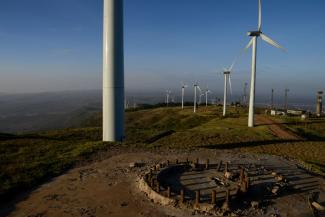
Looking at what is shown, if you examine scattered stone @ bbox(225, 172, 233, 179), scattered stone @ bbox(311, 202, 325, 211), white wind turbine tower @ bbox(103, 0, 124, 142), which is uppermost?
white wind turbine tower @ bbox(103, 0, 124, 142)

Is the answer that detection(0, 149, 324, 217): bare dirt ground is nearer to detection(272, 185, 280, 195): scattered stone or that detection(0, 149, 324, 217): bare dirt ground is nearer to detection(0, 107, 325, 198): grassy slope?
detection(272, 185, 280, 195): scattered stone

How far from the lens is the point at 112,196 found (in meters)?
18.6

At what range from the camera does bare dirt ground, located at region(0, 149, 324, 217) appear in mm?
16375

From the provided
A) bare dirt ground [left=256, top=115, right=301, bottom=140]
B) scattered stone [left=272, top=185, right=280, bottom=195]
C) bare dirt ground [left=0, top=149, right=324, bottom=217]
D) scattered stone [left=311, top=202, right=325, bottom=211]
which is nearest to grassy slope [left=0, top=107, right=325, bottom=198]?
bare dirt ground [left=256, top=115, right=301, bottom=140]

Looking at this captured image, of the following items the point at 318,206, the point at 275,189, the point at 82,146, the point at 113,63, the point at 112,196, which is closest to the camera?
the point at 318,206

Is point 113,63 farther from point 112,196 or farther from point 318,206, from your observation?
point 318,206

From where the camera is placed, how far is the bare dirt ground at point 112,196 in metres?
16.4

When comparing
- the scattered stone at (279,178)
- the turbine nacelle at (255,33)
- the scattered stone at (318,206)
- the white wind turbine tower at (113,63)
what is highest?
the turbine nacelle at (255,33)

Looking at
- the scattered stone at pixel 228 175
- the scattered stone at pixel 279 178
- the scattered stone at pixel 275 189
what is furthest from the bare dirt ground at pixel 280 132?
the scattered stone at pixel 275 189

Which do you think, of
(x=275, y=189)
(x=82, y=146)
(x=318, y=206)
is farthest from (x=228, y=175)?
(x=82, y=146)

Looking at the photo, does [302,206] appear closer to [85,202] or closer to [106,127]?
[85,202]

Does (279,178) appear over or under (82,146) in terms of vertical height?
over

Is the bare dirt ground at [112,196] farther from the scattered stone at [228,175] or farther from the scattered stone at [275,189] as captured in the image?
the scattered stone at [228,175]

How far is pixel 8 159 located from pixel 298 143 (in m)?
32.2
